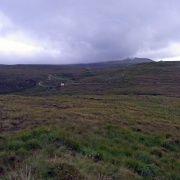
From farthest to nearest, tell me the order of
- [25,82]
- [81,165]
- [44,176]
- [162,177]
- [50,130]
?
1. [25,82]
2. [50,130]
3. [162,177]
4. [81,165]
5. [44,176]

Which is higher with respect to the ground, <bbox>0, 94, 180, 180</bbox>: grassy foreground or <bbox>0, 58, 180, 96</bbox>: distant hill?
<bbox>0, 94, 180, 180</bbox>: grassy foreground

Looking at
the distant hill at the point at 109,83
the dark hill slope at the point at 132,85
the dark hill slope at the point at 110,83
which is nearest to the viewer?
the dark hill slope at the point at 132,85

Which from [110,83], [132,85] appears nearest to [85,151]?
[132,85]

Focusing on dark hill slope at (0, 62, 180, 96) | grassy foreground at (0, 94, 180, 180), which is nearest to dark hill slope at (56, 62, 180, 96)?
dark hill slope at (0, 62, 180, 96)

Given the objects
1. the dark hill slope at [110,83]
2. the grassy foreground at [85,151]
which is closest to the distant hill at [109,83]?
the dark hill slope at [110,83]

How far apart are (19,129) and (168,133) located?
300 inches

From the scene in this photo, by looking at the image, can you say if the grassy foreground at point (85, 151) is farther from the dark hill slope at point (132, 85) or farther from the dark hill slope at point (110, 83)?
the dark hill slope at point (110, 83)

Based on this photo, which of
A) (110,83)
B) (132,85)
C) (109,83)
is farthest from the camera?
(109,83)

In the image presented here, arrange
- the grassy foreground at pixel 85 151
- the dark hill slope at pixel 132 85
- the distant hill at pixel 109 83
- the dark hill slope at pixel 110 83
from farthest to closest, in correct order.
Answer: the dark hill slope at pixel 110 83, the distant hill at pixel 109 83, the dark hill slope at pixel 132 85, the grassy foreground at pixel 85 151

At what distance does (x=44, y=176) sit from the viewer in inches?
281

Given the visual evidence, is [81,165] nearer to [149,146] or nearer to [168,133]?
[149,146]

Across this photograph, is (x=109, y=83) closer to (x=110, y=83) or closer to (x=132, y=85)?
(x=110, y=83)

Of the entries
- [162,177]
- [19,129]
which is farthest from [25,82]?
[162,177]

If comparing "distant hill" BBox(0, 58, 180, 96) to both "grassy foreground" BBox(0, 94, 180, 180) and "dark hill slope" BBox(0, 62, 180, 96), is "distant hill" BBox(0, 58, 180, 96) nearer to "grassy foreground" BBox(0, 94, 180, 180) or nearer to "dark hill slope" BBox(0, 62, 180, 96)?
"dark hill slope" BBox(0, 62, 180, 96)
